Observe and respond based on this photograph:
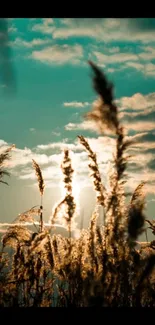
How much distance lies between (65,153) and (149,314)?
2023mm

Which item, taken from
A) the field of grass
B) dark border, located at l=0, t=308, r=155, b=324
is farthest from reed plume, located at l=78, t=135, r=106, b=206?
dark border, located at l=0, t=308, r=155, b=324

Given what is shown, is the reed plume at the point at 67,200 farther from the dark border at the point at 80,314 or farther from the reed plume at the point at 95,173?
the dark border at the point at 80,314

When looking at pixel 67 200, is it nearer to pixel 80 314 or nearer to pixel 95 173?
pixel 95 173

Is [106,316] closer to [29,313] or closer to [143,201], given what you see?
[29,313]

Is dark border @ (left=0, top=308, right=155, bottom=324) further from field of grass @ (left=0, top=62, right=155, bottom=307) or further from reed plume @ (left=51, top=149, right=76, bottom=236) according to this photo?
reed plume @ (left=51, top=149, right=76, bottom=236)

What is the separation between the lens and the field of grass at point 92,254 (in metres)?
2.76

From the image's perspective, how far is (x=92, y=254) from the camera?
3.53 meters

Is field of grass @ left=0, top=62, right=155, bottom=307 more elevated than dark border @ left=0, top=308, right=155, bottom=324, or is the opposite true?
field of grass @ left=0, top=62, right=155, bottom=307

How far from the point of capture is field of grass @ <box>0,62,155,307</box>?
276 cm

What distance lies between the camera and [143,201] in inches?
134
